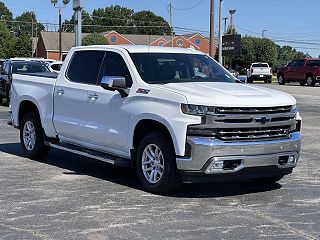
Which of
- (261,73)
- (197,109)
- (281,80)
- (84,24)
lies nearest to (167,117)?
(197,109)

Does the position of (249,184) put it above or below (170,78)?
below

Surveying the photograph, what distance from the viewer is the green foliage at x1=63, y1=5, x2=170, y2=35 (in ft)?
491

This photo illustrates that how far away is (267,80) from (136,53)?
41.4 meters

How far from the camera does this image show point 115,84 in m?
7.46

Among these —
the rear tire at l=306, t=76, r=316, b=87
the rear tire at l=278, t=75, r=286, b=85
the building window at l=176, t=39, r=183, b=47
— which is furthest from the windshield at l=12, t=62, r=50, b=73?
the building window at l=176, t=39, r=183, b=47

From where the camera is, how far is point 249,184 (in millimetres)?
8008

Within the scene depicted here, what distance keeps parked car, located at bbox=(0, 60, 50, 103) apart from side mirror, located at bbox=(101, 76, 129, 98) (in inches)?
515

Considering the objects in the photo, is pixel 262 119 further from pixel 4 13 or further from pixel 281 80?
pixel 4 13

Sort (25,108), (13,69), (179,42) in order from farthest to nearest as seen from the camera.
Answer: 1. (179,42)
2. (13,69)
3. (25,108)

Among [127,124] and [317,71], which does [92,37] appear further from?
[127,124]

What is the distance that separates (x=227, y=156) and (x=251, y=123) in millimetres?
506

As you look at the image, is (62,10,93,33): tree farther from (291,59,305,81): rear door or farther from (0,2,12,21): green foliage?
(291,59,305,81): rear door

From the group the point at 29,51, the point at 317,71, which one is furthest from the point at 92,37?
the point at 317,71

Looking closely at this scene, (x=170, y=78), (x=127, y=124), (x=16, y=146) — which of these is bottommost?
(x=16, y=146)
